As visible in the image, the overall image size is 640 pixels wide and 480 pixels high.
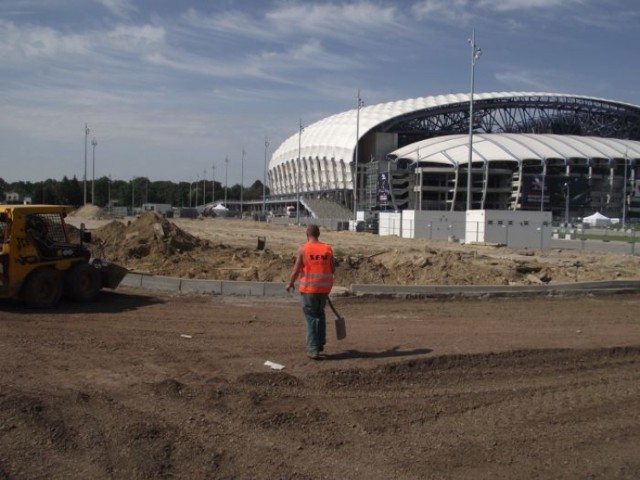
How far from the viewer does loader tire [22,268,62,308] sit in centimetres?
1076

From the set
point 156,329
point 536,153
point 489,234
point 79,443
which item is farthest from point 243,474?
point 536,153

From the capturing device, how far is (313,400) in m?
6.02

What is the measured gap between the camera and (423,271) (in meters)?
15.9

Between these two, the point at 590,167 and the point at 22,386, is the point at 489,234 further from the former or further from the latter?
the point at 590,167

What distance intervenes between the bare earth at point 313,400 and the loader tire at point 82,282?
4.21 ft

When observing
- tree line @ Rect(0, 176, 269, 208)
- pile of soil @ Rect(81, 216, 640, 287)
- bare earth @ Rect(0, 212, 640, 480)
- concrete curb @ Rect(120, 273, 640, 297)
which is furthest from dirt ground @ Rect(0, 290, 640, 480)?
tree line @ Rect(0, 176, 269, 208)

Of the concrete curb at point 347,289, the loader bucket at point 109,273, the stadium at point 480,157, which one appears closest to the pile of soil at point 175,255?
the loader bucket at point 109,273

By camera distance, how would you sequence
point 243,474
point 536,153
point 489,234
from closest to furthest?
point 243,474 → point 489,234 → point 536,153

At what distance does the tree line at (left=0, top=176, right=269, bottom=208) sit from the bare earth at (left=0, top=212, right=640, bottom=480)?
2807 inches

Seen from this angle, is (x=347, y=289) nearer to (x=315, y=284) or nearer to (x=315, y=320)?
(x=315, y=320)

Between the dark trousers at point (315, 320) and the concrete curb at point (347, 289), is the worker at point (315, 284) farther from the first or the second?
the concrete curb at point (347, 289)

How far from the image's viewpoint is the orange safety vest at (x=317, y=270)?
7316 mm

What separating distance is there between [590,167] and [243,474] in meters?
96.5

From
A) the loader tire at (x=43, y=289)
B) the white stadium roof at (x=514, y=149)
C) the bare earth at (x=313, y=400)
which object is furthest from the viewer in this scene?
the white stadium roof at (x=514, y=149)
